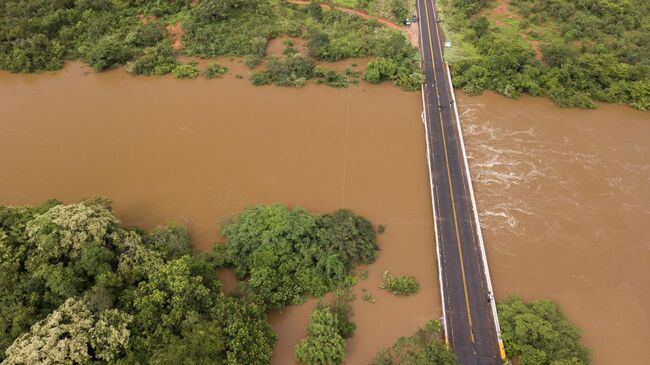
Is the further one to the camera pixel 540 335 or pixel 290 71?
pixel 290 71

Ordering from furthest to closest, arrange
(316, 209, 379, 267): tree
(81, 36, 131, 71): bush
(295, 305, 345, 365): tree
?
(81, 36, 131, 71): bush → (316, 209, 379, 267): tree → (295, 305, 345, 365): tree

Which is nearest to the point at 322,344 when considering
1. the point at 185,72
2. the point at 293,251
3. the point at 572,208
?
the point at 293,251

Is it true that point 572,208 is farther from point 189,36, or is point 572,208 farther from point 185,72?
point 189,36

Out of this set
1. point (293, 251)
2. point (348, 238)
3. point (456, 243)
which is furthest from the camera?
point (456, 243)

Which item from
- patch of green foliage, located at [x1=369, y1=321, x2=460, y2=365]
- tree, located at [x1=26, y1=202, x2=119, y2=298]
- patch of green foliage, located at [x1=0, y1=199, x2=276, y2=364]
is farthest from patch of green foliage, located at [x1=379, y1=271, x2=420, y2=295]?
tree, located at [x1=26, y1=202, x2=119, y2=298]

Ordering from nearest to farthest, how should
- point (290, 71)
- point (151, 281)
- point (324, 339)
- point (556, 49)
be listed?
point (324, 339)
point (151, 281)
point (556, 49)
point (290, 71)

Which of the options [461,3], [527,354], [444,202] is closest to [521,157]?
[444,202]

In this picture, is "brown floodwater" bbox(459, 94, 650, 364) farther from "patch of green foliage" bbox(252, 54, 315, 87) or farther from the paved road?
"patch of green foliage" bbox(252, 54, 315, 87)
